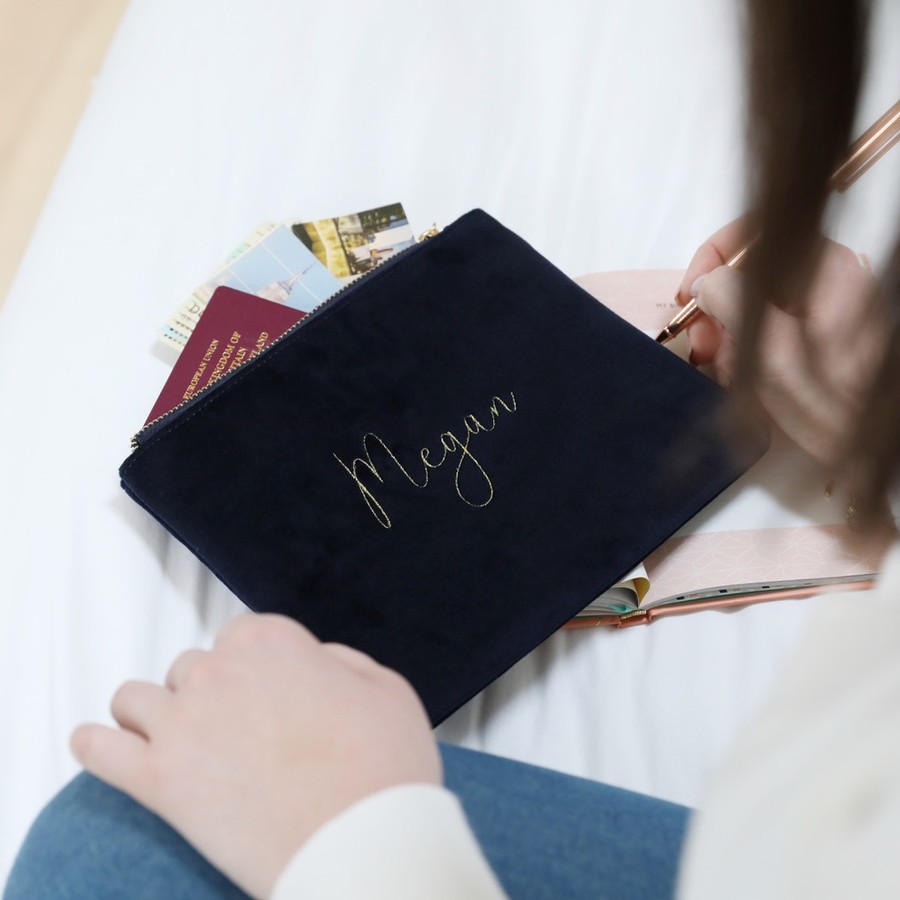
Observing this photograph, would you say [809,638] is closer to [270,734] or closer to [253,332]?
[270,734]

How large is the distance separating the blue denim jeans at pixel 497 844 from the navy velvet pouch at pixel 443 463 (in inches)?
5.3

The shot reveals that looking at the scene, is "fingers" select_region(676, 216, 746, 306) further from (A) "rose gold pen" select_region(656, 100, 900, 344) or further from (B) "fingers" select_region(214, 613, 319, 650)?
(B) "fingers" select_region(214, 613, 319, 650)

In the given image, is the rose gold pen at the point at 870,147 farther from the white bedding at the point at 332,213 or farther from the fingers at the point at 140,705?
the fingers at the point at 140,705

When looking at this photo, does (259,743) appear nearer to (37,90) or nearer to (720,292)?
(720,292)

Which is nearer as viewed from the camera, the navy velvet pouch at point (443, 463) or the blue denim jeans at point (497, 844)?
the blue denim jeans at point (497, 844)

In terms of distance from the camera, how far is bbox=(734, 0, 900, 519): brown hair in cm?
50

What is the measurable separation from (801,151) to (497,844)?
0.42 meters

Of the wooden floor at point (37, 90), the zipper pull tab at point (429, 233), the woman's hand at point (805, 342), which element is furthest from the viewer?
the wooden floor at point (37, 90)

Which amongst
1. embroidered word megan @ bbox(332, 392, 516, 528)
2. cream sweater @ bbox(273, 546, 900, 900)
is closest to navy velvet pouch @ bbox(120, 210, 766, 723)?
embroidered word megan @ bbox(332, 392, 516, 528)

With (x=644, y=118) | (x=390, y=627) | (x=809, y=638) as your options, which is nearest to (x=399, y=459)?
(x=390, y=627)

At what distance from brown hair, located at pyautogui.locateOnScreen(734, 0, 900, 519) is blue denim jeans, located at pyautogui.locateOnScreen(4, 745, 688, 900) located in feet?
0.90

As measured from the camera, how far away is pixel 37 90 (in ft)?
5.79

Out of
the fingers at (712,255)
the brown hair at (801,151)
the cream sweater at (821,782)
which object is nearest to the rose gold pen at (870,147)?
the fingers at (712,255)

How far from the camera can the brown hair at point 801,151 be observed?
50 centimetres
